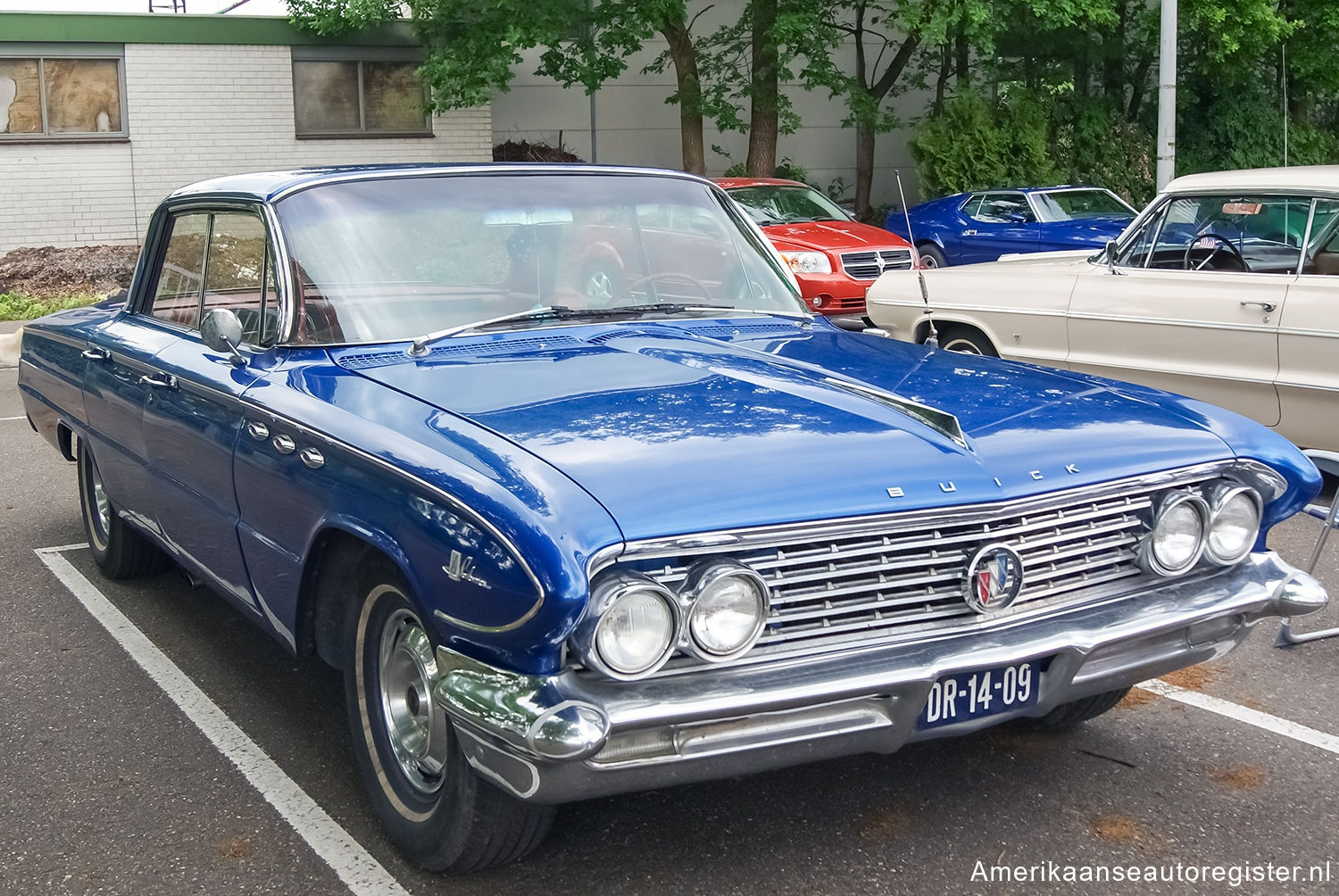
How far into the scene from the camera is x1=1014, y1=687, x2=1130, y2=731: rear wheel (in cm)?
402

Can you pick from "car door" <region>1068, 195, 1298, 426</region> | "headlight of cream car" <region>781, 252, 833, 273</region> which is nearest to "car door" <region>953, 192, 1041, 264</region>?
"headlight of cream car" <region>781, 252, 833, 273</region>

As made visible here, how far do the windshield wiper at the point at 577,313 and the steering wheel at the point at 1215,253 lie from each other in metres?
3.89

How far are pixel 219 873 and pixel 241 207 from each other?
2.15 m

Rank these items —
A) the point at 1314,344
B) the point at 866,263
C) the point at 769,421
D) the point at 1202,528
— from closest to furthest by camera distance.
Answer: the point at 769,421, the point at 1202,528, the point at 1314,344, the point at 866,263

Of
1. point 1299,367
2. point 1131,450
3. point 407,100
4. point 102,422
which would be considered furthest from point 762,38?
point 1131,450

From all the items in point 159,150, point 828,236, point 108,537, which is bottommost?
point 108,537

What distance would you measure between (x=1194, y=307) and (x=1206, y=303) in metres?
0.07

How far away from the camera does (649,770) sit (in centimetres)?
279

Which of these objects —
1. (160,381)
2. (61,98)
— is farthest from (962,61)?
(160,381)

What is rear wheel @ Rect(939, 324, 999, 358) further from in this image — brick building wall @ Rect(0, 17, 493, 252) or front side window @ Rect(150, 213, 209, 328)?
brick building wall @ Rect(0, 17, 493, 252)

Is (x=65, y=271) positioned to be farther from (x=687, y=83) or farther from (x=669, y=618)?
(x=669, y=618)

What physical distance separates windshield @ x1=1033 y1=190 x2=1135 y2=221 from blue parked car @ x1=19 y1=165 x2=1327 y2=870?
13495 mm

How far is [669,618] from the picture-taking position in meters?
2.81

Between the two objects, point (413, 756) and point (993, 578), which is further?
point (413, 756)
